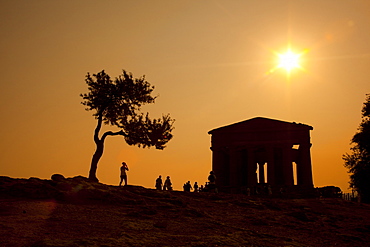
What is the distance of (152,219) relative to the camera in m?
17.0

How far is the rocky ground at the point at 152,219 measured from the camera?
1339 cm

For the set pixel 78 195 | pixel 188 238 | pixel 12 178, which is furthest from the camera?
pixel 12 178

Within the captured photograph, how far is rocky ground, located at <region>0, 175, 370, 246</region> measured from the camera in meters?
13.4

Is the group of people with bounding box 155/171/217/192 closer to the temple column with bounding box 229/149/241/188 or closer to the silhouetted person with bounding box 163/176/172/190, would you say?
the silhouetted person with bounding box 163/176/172/190

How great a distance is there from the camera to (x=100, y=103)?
34.6m

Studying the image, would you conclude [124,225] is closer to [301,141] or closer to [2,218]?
[2,218]

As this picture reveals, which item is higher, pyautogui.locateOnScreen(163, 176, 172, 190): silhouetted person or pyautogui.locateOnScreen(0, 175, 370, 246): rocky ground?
pyautogui.locateOnScreen(163, 176, 172, 190): silhouetted person

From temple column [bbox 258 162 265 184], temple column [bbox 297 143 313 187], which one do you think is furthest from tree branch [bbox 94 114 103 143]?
temple column [bbox 258 162 265 184]

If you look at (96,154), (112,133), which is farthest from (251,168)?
(96,154)

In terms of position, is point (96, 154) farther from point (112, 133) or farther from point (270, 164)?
point (270, 164)

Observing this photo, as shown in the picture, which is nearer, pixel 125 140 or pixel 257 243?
pixel 257 243

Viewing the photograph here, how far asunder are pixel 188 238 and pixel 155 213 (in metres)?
4.29

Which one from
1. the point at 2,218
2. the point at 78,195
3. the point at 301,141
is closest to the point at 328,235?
the point at 78,195

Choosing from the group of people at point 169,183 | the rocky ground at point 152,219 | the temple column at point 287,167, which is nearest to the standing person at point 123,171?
the group of people at point 169,183
